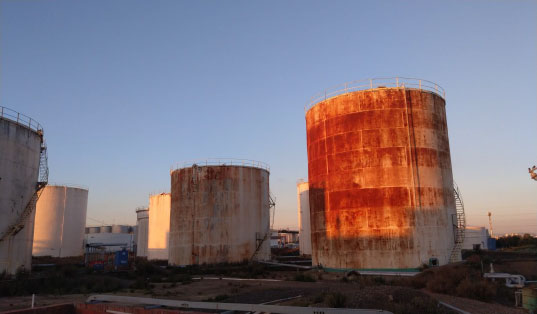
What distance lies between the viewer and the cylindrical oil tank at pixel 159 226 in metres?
48.4

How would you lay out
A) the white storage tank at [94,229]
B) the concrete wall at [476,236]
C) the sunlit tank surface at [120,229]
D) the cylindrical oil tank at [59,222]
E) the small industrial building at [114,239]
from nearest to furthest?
1. the cylindrical oil tank at [59,222]
2. the concrete wall at [476,236]
3. the small industrial building at [114,239]
4. the sunlit tank surface at [120,229]
5. the white storage tank at [94,229]

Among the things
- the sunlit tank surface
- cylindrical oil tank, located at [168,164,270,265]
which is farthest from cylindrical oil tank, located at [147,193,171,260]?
the sunlit tank surface

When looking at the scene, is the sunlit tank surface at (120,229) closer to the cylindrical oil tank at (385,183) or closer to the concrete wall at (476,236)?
the concrete wall at (476,236)

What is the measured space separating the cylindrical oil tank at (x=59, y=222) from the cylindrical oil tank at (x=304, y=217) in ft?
93.7

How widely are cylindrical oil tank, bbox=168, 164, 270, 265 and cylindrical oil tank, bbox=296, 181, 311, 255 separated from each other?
51.8 ft

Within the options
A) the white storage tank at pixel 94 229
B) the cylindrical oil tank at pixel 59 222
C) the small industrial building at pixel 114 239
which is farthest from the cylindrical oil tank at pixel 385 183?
the white storage tank at pixel 94 229

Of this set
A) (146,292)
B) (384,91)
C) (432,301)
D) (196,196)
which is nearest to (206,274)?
(196,196)

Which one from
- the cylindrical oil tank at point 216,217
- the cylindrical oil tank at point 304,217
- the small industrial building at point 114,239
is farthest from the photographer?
the small industrial building at point 114,239

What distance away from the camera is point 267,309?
7.43 metres

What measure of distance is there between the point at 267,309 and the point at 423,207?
60.5 ft

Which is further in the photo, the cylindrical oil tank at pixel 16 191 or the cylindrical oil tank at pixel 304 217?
the cylindrical oil tank at pixel 304 217

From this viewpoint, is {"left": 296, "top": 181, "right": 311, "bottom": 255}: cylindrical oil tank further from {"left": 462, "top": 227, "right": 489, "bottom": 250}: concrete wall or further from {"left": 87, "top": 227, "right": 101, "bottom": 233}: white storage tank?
{"left": 87, "top": 227, "right": 101, "bottom": 233}: white storage tank

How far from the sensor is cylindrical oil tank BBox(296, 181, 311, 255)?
52394 millimetres

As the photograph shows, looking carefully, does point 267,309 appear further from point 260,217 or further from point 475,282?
point 260,217
